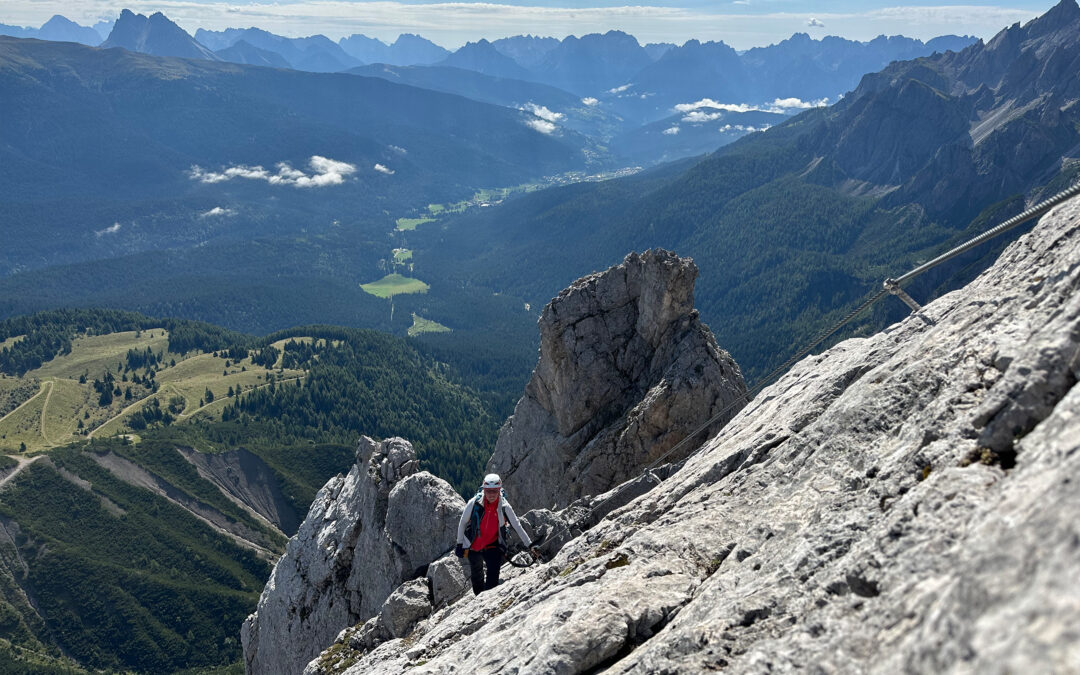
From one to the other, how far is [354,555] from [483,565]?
809 inches

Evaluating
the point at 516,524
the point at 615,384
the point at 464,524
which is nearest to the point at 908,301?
the point at 516,524

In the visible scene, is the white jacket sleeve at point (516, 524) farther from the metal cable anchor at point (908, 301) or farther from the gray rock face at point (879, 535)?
the metal cable anchor at point (908, 301)

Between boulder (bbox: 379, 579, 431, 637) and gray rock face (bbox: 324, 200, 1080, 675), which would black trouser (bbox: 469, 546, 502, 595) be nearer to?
gray rock face (bbox: 324, 200, 1080, 675)

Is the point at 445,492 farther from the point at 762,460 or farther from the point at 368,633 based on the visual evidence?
the point at 762,460

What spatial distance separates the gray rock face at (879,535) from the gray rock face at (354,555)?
16308 mm

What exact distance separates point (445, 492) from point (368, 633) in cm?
1043

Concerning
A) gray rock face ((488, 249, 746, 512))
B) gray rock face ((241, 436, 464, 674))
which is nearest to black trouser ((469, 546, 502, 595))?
gray rock face ((241, 436, 464, 674))

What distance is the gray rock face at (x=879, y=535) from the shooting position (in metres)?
9.47

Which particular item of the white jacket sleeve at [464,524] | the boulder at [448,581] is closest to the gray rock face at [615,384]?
the boulder at [448,581]

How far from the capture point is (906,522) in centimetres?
1337

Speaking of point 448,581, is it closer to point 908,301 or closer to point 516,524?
point 516,524

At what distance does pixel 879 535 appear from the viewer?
13.8 metres

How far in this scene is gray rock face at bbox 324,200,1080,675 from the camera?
9.47 meters

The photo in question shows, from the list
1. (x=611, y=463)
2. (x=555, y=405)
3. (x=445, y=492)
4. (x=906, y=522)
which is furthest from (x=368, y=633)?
(x=906, y=522)
